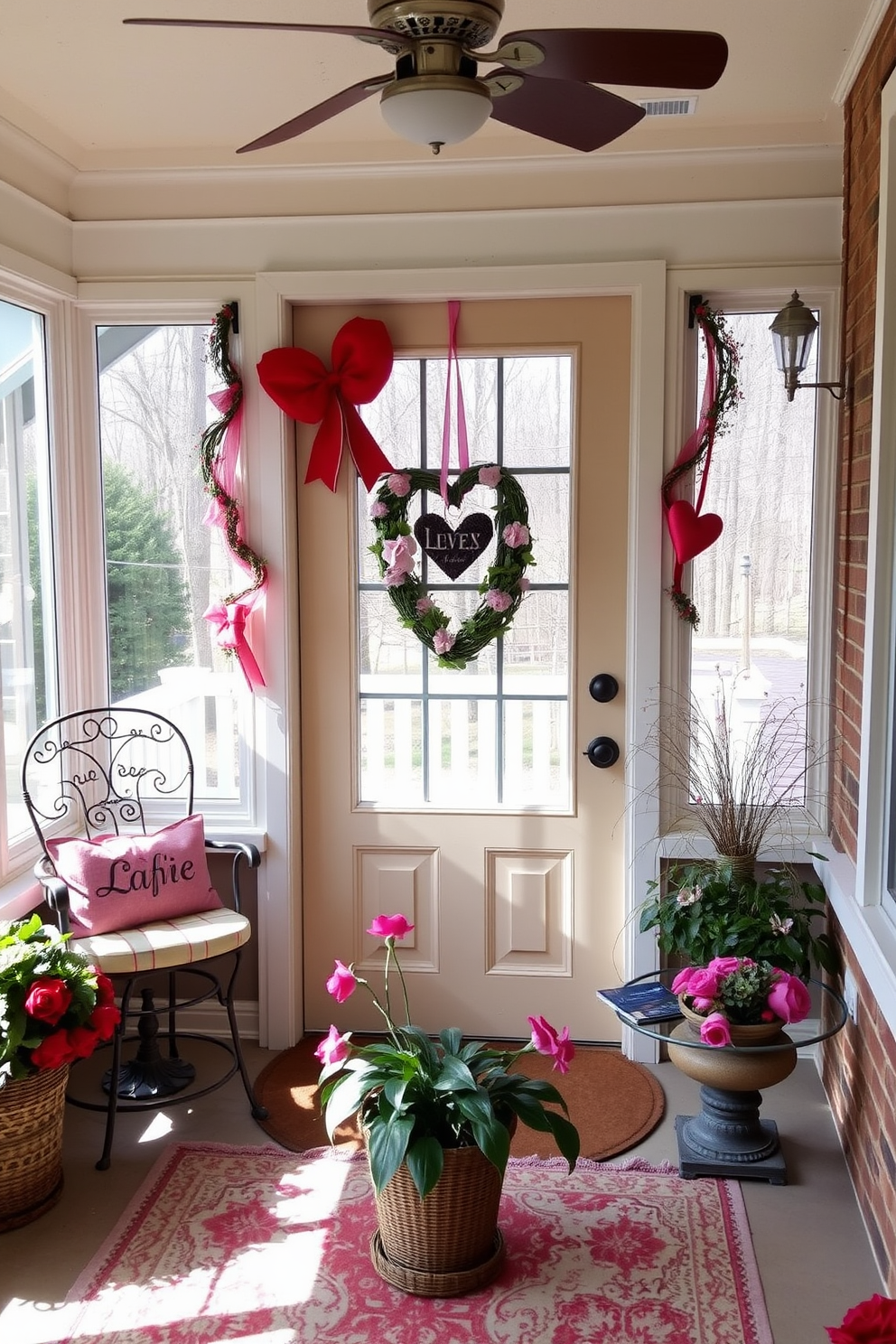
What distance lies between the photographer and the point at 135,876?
3.14 meters

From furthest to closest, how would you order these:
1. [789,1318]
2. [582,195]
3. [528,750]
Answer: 1. [528,750]
2. [582,195]
3. [789,1318]

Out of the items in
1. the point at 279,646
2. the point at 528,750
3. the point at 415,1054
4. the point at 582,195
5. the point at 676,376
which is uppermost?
the point at 582,195

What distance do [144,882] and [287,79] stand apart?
6.72 ft

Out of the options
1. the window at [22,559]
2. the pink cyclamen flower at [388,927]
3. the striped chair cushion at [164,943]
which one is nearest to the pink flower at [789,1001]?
the pink cyclamen flower at [388,927]

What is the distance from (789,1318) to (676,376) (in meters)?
2.34

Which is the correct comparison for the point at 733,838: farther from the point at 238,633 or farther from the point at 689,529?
the point at 238,633

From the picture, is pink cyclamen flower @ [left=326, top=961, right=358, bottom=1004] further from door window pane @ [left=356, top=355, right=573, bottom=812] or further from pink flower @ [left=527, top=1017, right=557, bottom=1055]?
door window pane @ [left=356, top=355, right=573, bottom=812]

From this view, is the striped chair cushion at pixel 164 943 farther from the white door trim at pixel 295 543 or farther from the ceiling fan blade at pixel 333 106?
the ceiling fan blade at pixel 333 106

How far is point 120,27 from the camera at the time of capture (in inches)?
104

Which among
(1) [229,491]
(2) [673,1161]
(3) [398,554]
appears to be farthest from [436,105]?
(2) [673,1161]

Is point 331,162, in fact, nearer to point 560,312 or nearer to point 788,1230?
point 560,312

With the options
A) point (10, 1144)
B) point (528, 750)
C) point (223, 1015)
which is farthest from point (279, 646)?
point (10, 1144)

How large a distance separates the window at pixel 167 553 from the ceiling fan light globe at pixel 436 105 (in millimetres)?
1912

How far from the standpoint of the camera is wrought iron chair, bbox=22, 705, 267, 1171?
10.00ft
